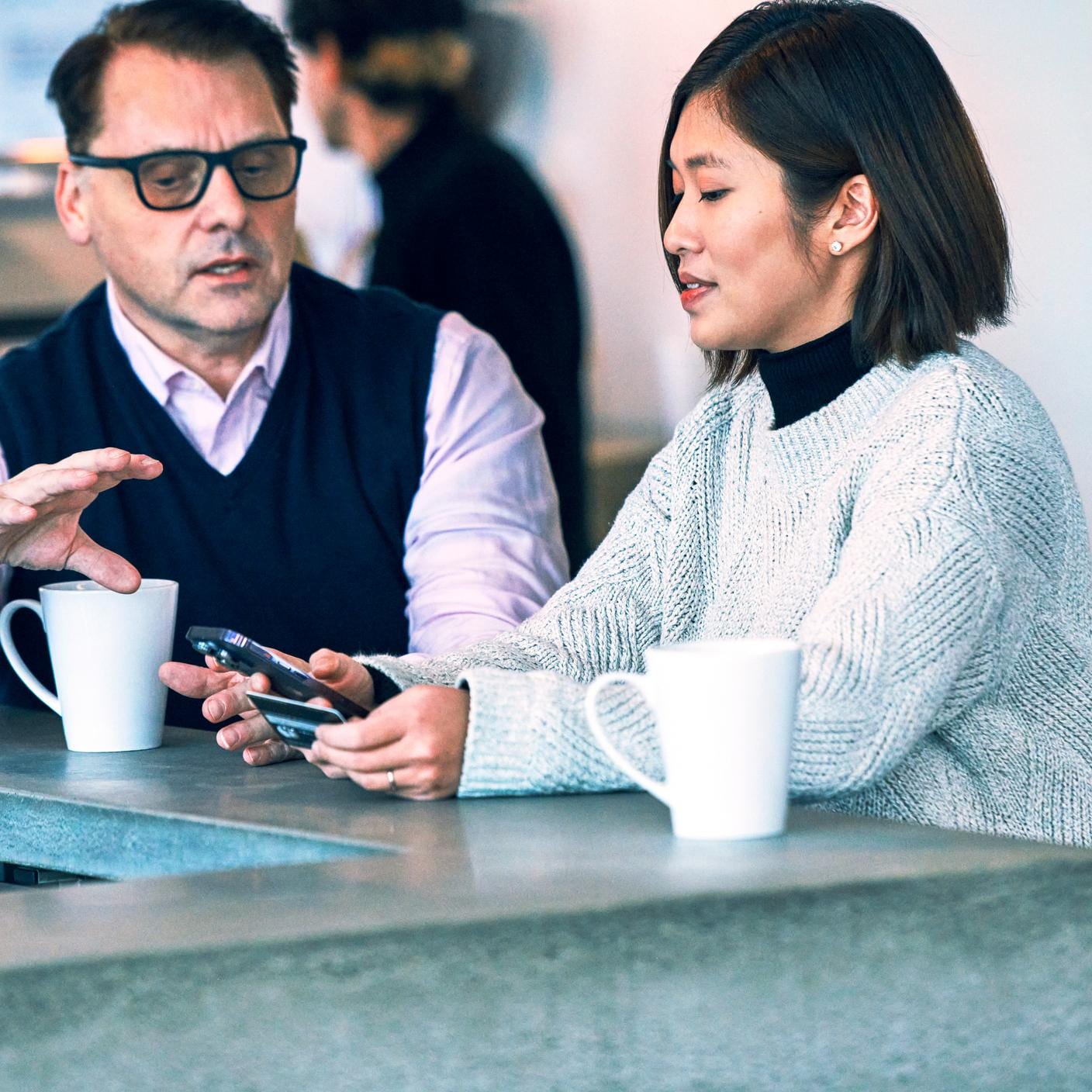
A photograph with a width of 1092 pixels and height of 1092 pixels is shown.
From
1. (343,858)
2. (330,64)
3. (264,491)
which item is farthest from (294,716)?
(330,64)

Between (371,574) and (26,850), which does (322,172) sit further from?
(26,850)

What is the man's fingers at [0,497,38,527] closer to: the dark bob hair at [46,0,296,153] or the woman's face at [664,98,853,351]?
the woman's face at [664,98,853,351]

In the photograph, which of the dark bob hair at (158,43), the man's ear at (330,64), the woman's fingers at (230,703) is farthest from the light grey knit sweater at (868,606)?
the man's ear at (330,64)

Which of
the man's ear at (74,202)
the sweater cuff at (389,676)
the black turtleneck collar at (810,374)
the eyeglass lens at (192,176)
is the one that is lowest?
the sweater cuff at (389,676)

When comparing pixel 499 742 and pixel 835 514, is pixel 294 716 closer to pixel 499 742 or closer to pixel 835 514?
pixel 499 742

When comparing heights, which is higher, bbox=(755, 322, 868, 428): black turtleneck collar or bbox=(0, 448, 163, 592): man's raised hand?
bbox=(755, 322, 868, 428): black turtleneck collar

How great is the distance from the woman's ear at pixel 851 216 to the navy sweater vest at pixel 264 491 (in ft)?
2.44

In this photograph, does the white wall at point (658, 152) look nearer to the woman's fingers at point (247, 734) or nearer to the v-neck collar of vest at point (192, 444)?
the v-neck collar of vest at point (192, 444)

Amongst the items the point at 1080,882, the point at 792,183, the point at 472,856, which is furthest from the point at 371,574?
the point at 1080,882

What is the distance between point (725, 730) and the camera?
979mm

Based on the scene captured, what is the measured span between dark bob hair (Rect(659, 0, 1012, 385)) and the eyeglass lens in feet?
2.33

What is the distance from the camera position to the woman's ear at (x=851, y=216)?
146cm

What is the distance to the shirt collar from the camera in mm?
2055

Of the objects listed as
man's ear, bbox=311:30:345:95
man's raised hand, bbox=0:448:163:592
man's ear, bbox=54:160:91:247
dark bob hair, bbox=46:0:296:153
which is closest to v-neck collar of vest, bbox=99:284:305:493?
man's ear, bbox=54:160:91:247
